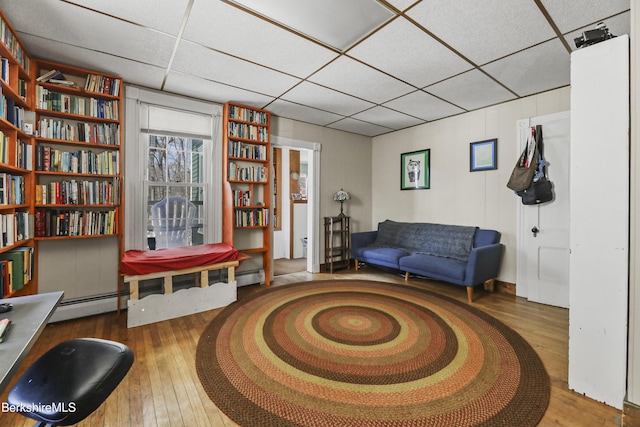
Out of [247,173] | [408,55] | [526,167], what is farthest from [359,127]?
[526,167]

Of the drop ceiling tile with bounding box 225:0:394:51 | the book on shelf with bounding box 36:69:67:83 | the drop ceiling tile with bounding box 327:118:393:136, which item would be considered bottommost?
the book on shelf with bounding box 36:69:67:83

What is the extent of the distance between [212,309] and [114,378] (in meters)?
2.17

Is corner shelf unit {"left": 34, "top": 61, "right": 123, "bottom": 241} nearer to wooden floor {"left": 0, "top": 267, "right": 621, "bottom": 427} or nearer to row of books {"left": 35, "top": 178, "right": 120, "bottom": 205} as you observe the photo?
row of books {"left": 35, "top": 178, "right": 120, "bottom": 205}

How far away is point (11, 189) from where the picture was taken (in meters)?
2.16

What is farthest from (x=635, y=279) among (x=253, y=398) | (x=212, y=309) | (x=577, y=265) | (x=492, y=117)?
(x=212, y=309)

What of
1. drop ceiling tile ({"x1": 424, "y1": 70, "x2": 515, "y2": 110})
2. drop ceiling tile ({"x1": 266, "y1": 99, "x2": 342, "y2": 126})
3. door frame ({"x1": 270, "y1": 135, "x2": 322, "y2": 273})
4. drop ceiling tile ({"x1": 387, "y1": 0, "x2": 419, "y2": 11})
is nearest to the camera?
drop ceiling tile ({"x1": 387, "y1": 0, "x2": 419, "y2": 11})

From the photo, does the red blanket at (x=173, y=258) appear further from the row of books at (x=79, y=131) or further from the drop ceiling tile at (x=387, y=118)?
the drop ceiling tile at (x=387, y=118)

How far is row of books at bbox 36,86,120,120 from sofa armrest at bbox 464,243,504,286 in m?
4.30

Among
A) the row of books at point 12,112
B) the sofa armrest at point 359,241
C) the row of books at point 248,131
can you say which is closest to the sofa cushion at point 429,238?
the sofa armrest at point 359,241

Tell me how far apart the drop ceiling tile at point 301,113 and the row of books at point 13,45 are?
7.80 ft

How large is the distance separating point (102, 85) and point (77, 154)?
0.77 m

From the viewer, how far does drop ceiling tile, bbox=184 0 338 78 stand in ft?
6.53

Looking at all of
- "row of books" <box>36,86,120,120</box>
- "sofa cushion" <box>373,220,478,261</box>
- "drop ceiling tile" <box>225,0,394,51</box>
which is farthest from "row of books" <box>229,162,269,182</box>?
"sofa cushion" <box>373,220,478,261</box>

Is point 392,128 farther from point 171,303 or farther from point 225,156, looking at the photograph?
point 171,303
